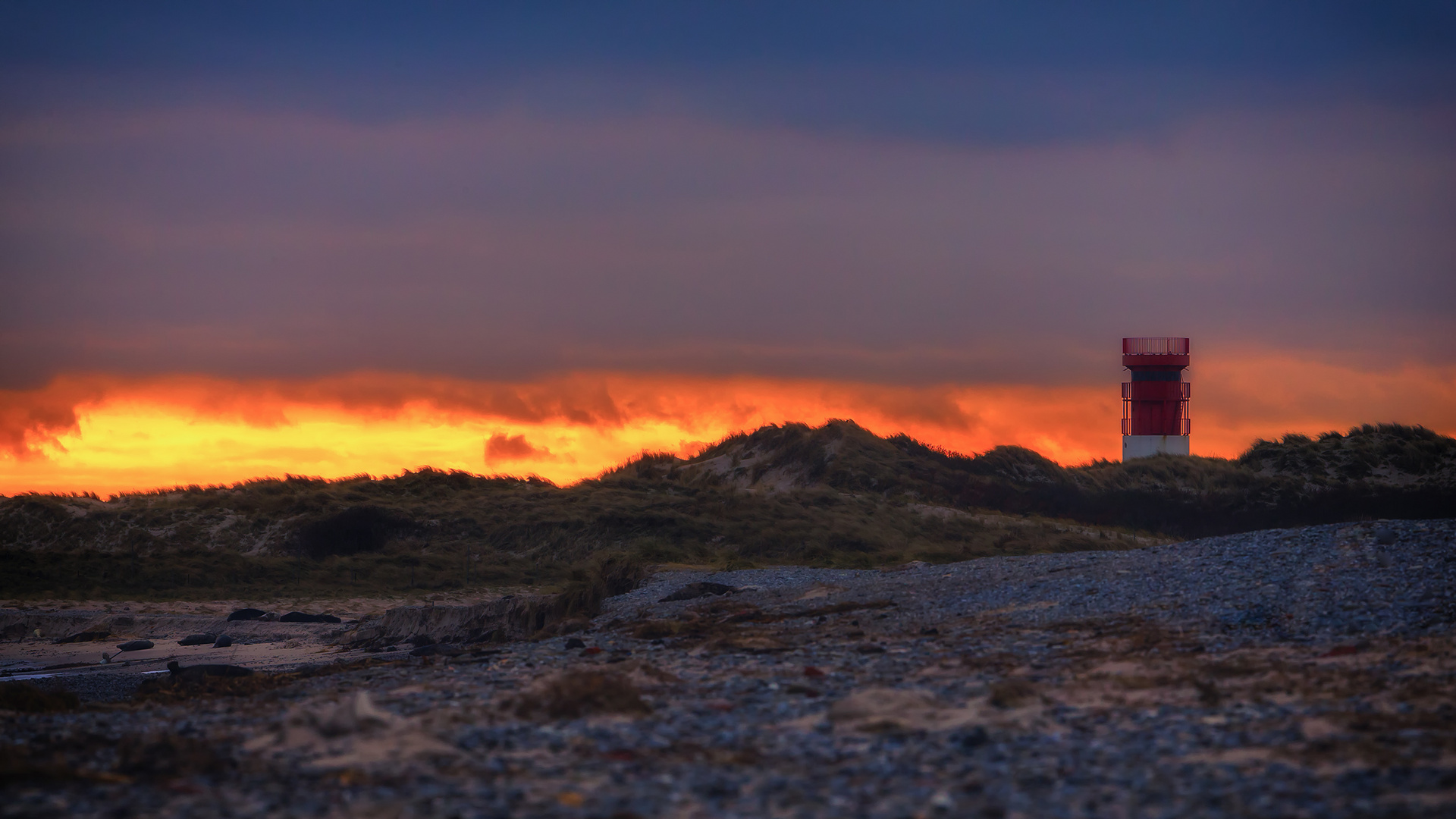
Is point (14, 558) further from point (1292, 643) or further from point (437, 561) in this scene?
point (1292, 643)

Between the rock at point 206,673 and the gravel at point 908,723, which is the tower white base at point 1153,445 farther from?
the rock at point 206,673

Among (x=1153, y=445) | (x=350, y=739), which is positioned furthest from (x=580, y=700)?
(x=1153, y=445)

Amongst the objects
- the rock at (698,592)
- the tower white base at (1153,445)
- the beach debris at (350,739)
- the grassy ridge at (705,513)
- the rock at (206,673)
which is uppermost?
the tower white base at (1153,445)

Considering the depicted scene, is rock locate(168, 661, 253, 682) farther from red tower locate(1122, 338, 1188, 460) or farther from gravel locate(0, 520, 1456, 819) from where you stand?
red tower locate(1122, 338, 1188, 460)

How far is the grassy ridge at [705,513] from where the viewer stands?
42.9 meters

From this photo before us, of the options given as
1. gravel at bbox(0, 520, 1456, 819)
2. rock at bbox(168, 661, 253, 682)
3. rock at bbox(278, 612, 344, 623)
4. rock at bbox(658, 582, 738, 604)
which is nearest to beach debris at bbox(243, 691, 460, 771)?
gravel at bbox(0, 520, 1456, 819)

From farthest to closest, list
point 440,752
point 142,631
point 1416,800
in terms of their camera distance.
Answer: point 142,631 < point 440,752 < point 1416,800

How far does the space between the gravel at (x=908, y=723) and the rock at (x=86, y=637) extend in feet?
60.3

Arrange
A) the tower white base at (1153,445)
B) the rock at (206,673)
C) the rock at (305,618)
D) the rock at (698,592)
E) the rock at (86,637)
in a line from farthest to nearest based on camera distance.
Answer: the tower white base at (1153,445) < the rock at (305,618) < the rock at (86,637) < the rock at (698,592) < the rock at (206,673)

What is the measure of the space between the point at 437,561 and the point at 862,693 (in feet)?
122

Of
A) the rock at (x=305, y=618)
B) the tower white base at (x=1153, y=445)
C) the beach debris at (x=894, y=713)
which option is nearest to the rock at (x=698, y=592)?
the rock at (x=305, y=618)

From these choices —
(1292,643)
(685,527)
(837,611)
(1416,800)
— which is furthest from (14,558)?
(1416,800)

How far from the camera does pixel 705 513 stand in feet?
168

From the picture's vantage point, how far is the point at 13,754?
34.6 feet
